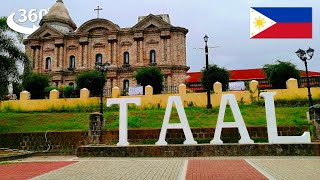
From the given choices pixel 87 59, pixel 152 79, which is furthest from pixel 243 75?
pixel 87 59

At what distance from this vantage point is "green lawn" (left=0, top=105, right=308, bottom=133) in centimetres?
1908

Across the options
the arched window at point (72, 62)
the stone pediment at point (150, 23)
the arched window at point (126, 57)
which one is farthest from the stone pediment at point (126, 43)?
the arched window at point (72, 62)

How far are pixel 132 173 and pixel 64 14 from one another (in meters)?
44.7

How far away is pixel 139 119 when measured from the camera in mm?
20688

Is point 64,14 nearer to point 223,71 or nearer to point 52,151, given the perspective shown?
point 223,71

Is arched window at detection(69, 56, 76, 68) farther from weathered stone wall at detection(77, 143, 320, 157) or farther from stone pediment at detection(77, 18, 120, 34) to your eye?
weathered stone wall at detection(77, 143, 320, 157)

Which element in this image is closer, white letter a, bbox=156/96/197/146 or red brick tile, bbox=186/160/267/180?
red brick tile, bbox=186/160/267/180

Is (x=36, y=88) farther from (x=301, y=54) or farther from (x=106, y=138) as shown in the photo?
(x=301, y=54)

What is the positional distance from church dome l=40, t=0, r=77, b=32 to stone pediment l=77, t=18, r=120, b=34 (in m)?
5.40

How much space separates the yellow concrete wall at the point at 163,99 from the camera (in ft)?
79.4

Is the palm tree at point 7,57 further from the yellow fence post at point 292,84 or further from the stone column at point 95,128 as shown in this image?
the yellow fence post at point 292,84

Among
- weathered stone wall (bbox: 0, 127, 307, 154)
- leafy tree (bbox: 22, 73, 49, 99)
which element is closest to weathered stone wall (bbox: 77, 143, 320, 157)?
weathered stone wall (bbox: 0, 127, 307, 154)

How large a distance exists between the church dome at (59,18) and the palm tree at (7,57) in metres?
29.1

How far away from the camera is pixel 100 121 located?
53.2 ft
